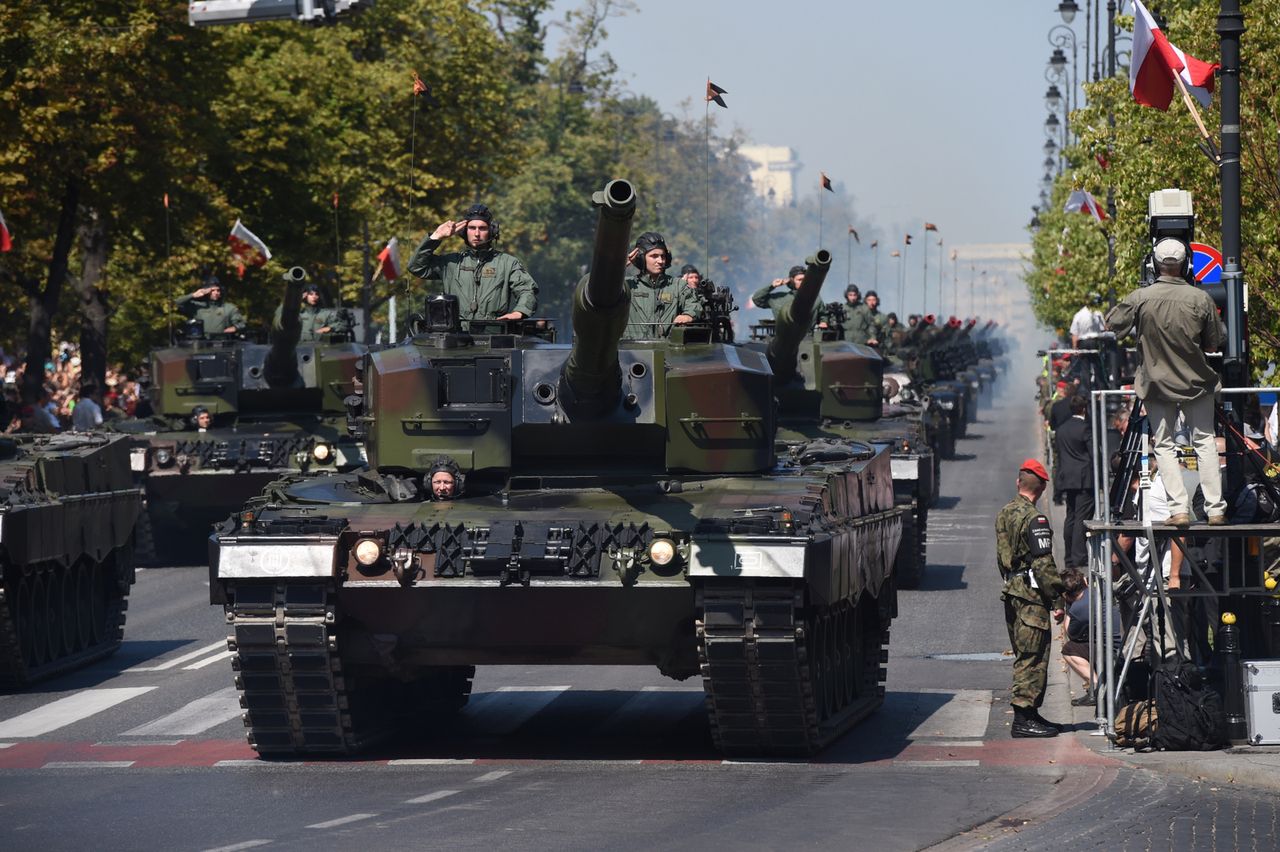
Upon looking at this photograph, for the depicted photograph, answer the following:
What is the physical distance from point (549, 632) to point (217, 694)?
504cm

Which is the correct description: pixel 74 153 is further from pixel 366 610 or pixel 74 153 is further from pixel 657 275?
pixel 366 610

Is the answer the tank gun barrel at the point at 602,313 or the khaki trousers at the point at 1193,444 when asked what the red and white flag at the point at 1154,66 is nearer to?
the khaki trousers at the point at 1193,444

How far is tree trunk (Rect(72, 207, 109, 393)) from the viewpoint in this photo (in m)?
39.2

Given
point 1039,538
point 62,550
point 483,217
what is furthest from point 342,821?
point 62,550

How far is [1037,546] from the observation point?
583 inches

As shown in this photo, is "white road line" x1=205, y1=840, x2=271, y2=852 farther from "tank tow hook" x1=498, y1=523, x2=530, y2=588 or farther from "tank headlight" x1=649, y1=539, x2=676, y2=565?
"tank headlight" x1=649, y1=539, x2=676, y2=565

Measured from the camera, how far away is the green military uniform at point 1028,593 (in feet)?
48.6

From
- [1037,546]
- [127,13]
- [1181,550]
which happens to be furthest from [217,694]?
[127,13]

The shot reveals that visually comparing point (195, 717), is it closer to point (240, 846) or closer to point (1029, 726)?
point (240, 846)

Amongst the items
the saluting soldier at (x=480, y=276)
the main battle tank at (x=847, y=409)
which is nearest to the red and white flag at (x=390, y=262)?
the main battle tank at (x=847, y=409)

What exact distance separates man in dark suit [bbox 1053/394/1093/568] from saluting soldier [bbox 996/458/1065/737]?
9.10 meters

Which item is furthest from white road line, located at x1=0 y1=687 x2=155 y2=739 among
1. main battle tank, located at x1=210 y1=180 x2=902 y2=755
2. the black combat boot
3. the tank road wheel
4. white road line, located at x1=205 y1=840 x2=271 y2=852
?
the tank road wheel

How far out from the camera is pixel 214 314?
30.2 m

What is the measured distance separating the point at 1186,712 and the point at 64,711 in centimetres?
830
